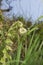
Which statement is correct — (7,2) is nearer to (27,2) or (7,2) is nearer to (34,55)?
(27,2)

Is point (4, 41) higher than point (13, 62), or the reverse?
point (4, 41)

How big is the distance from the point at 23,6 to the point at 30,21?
8.1 inches

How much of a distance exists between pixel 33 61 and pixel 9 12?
1362mm

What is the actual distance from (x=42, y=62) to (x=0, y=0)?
4.69 feet

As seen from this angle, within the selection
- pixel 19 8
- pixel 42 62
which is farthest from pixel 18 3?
pixel 42 62

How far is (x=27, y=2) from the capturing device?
3.46 meters

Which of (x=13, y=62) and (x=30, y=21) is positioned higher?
(x=13, y=62)

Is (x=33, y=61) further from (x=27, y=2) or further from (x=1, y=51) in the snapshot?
(x=27, y=2)

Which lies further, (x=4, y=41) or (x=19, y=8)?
(x=19, y=8)

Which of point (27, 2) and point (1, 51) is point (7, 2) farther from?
point (1, 51)

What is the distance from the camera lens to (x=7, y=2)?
3.54m

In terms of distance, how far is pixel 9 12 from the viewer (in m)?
3.49

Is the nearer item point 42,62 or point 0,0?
point 42,62

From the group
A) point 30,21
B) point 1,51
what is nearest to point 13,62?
point 1,51
